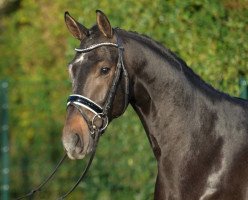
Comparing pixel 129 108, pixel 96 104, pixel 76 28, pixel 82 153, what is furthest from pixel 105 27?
pixel 129 108

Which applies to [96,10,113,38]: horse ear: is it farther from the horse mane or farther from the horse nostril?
the horse nostril

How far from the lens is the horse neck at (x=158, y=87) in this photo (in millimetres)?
5035

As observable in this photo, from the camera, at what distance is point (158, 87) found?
5.05m

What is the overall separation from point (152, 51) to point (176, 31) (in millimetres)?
2805

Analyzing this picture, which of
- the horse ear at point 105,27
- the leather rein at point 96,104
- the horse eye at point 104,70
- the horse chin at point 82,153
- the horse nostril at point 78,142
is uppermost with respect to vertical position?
the horse ear at point 105,27

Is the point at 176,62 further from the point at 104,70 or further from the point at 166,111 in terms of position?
the point at 104,70

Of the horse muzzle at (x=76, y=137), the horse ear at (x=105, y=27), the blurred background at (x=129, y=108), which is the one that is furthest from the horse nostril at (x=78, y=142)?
the blurred background at (x=129, y=108)

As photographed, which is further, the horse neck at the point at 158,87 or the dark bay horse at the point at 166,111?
the horse neck at the point at 158,87

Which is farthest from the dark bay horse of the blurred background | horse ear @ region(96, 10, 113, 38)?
the blurred background

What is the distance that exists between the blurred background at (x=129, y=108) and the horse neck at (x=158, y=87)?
8.57 feet

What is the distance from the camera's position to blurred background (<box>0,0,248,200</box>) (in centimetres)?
767

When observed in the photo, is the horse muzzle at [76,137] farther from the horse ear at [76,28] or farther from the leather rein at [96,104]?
the horse ear at [76,28]

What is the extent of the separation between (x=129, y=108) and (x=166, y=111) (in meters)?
3.11

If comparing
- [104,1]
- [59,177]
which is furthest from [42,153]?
[104,1]
